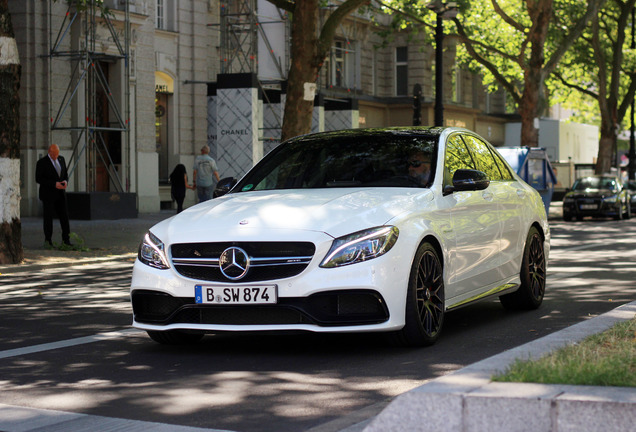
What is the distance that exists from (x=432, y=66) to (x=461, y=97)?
4676 millimetres

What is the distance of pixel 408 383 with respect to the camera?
21.0ft

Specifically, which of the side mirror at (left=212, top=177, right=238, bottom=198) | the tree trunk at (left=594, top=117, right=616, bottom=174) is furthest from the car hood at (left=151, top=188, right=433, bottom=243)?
the tree trunk at (left=594, top=117, right=616, bottom=174)

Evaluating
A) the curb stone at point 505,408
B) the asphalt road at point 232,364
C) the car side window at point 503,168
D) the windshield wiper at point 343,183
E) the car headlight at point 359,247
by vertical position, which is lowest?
the asphalt road at point 232,364

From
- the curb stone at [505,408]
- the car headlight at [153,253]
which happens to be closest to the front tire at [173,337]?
the car headlight at [153,253]

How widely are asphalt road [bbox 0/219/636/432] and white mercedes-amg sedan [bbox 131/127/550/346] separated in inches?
10.5

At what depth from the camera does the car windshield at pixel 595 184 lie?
116 feet

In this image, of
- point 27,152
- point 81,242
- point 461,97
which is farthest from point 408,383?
point 461,97

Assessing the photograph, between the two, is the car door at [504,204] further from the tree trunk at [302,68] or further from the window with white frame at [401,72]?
the window with white frame at [401,72]

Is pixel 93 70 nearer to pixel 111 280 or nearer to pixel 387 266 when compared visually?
pixel 111 280

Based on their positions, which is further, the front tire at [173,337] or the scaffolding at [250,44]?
the scaffolding at [250,44]

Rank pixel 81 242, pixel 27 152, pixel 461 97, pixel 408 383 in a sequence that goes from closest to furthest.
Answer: pixel 408 383
pixel 81 242
pixel 27 152
pixel 461 97

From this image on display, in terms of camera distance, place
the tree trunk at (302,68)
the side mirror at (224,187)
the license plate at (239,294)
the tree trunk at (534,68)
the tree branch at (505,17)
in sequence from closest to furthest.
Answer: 1. the license plate at (239,294)
2. the side mirror at (224,187)
3. the tree trunk at (302,68)
4. the tree branch at (505,17)
5. the tree trunk at (534,68)

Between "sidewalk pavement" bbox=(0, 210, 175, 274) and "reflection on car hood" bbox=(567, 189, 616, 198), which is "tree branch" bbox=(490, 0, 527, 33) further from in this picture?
"sidewalk pavement" bbox=(0, 210, 175, 274)

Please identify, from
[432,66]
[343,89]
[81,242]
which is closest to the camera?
[81,242]
